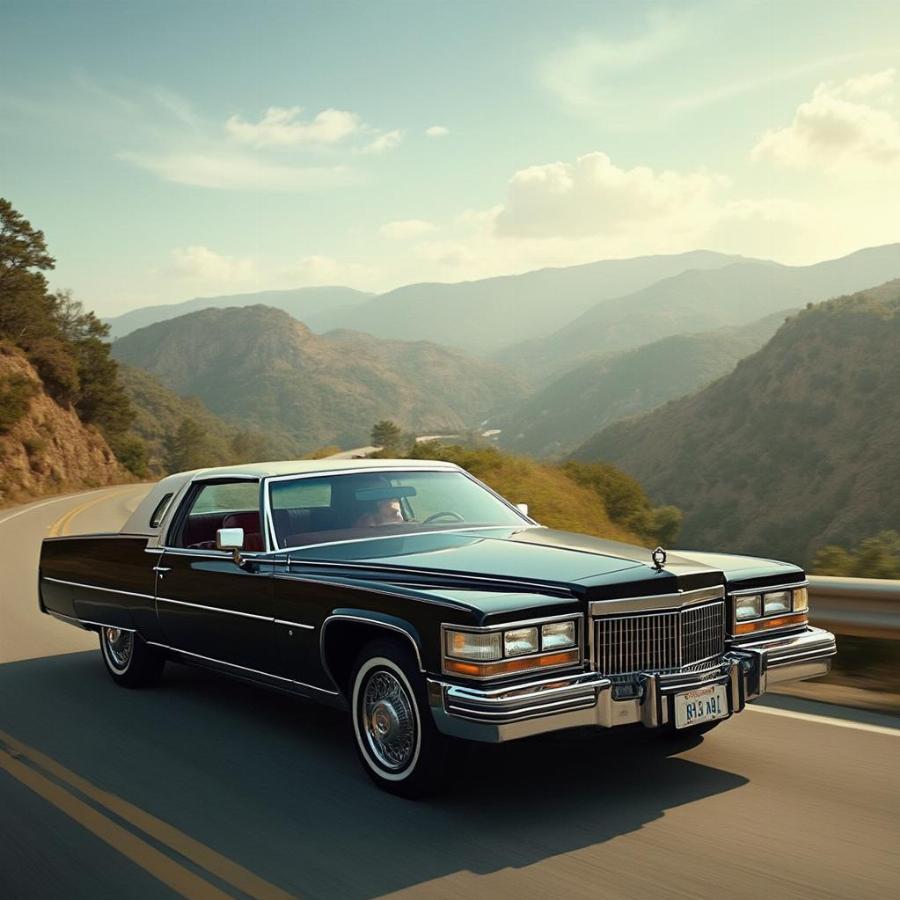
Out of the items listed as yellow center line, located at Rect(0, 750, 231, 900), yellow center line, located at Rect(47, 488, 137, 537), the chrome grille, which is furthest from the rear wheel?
yellow center line, located at Rect(47, 488, 137, 537)

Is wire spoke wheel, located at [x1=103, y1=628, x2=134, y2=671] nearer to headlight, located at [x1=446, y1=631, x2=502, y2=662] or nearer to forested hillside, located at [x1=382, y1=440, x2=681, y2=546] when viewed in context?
headlight, located at [x1=446, y1=631, x2=502, y2=662]

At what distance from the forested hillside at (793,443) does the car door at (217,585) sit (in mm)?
61791

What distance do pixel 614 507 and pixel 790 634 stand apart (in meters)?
38.2

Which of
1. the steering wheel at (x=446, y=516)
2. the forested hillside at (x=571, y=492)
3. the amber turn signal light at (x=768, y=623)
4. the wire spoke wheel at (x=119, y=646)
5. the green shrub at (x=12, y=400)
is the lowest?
the forested hillside at (x=571, y=492)

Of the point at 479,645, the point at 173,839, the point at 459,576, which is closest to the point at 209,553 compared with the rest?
the point at 459,576

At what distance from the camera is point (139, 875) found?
4250 millimetres

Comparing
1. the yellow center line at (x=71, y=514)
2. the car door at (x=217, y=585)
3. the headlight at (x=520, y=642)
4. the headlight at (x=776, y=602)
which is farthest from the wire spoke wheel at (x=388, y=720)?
the yellow center line at (x=71, y=514)

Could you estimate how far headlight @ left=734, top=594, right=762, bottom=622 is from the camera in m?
5.45

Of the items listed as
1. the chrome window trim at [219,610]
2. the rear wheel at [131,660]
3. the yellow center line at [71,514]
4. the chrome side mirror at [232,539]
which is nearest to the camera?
the chrome window trim at [219,610]

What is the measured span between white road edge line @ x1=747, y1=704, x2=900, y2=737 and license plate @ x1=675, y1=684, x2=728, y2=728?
160 centimetres

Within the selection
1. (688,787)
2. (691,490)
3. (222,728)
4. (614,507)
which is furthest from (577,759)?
(691,490)

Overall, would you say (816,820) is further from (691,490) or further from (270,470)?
(691,490)

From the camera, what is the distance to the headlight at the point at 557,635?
185 inches

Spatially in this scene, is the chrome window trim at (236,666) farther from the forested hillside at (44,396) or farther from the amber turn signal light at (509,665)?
the forested hillside at (44,396)
